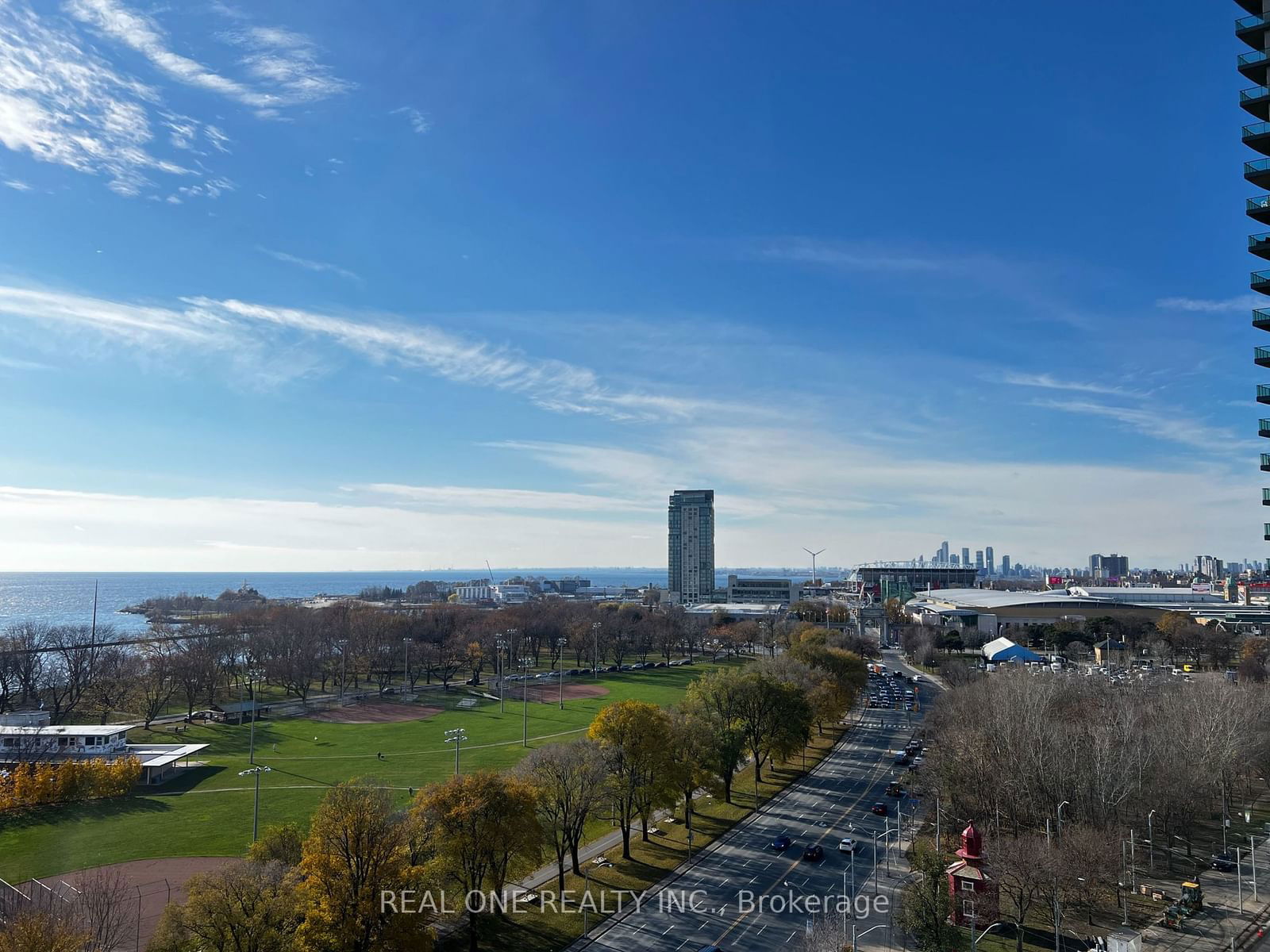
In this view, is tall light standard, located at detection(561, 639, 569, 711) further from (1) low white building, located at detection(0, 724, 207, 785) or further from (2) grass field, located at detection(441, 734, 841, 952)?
(1) low white building, located at detection(0, 724, 207, 785)

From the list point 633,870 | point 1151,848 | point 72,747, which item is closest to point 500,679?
point 72,747

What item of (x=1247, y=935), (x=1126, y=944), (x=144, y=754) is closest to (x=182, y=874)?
(x=144, y=754)

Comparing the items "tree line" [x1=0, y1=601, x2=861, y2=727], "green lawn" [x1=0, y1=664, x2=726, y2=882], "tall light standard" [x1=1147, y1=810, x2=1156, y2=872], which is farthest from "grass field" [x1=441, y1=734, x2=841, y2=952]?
"tree line" [x1=0, y1=601, x2=861, y2=727]

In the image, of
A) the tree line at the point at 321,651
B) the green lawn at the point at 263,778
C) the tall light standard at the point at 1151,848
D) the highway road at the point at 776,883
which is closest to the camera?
the highway road at the point at 776,883

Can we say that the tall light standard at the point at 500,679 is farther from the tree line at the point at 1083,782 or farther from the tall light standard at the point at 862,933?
the tall light standard at the point at 862,933

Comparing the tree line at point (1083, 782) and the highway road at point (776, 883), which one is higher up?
the tree line at point (1083, 782)

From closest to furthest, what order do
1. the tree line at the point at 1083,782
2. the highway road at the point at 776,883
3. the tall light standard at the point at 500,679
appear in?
the highway road at the point at 776,883 < the tree line at the point at 1083,782 < the tall light standard at the point at 500,679

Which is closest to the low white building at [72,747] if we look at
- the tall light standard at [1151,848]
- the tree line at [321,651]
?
the tree line at [321,651]
